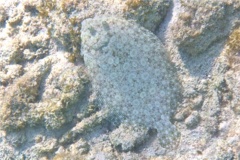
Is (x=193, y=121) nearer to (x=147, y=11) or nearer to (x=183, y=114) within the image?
(x=183, y=114)

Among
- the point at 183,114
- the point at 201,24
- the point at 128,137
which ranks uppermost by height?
the point at 201,24

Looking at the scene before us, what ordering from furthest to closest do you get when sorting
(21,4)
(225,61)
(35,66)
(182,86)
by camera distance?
(21,4), (35,66), (182,86), (225,61)

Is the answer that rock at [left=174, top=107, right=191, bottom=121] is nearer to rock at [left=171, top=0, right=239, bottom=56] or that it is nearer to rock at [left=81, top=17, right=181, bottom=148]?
rock at [left=81, top=17, right=181, bottom=148]

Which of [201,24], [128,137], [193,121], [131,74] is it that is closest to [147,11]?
[201,24]

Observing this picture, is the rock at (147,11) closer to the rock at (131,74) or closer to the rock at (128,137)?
the rock at (131,74)

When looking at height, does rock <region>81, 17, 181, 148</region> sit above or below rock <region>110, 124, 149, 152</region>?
above

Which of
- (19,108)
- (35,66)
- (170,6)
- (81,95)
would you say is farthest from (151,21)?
(19,108)

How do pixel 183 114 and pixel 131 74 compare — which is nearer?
pixel 183 114

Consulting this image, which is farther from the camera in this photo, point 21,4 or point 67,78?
point 21,4

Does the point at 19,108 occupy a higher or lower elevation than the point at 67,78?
lower

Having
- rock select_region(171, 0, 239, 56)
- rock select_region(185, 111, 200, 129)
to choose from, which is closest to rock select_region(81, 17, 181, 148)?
rock select_region(185, 111, 200, 129)

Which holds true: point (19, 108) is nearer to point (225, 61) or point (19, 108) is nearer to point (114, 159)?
point (114, 159)
